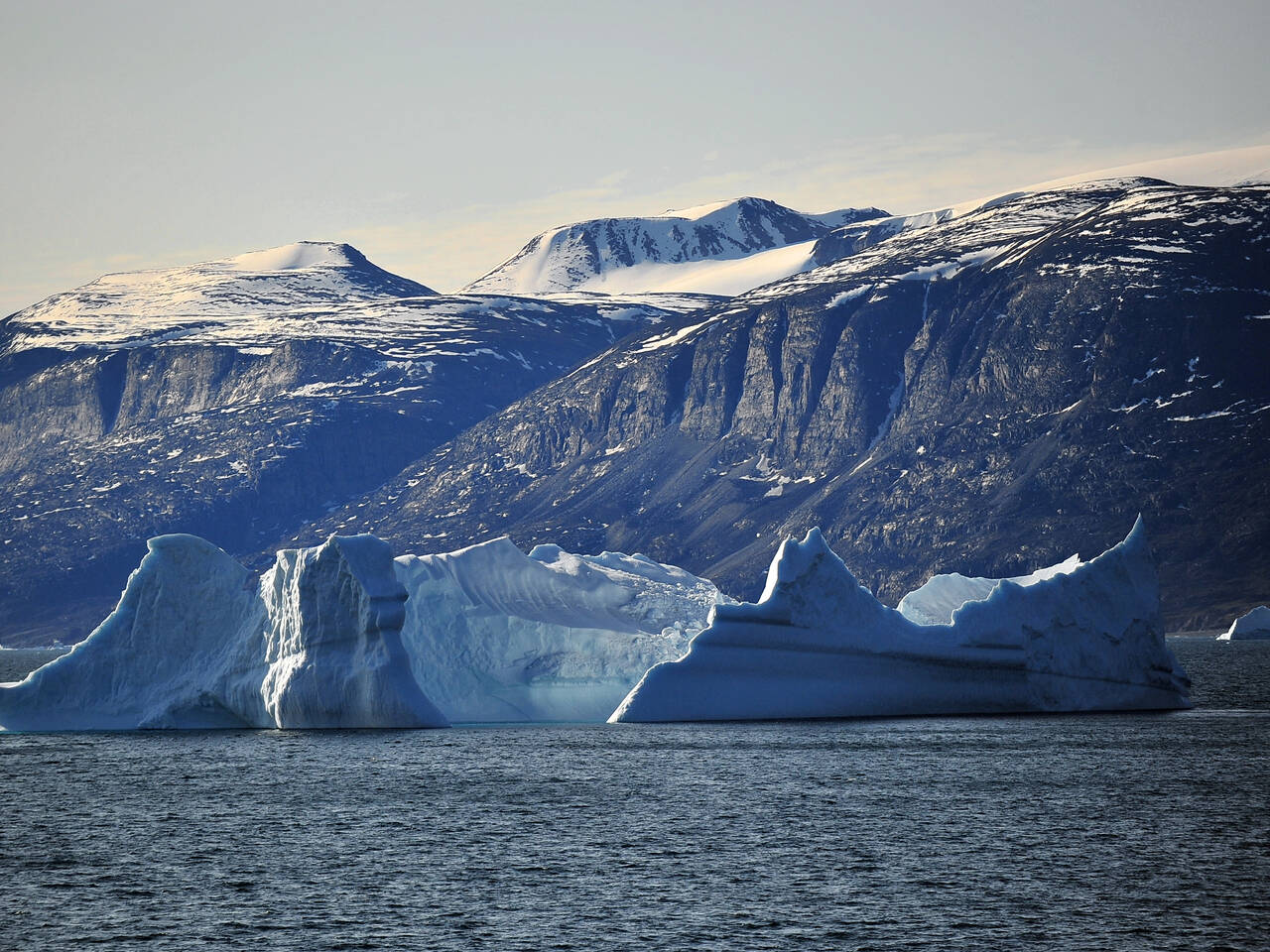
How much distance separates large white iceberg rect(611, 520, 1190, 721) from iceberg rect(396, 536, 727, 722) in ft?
20.2

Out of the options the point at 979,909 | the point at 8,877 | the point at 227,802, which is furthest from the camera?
the point at 227,802

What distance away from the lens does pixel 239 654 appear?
71.3 metres

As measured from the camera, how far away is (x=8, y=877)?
4491 cm

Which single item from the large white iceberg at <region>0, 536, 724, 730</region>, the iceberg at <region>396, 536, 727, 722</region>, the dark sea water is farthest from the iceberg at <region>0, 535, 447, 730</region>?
the iceberg at <region>396, 536, 727, 722</region>

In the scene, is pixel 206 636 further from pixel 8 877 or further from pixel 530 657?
pixel 8 877

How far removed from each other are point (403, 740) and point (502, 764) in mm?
8453

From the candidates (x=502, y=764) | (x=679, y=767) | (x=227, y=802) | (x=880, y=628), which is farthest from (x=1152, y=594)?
(x=227, y=802)

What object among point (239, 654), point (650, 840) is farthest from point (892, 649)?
point (239, 654)

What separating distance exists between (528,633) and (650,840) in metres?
31.3

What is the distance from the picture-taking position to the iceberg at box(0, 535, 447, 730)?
69.8 meters

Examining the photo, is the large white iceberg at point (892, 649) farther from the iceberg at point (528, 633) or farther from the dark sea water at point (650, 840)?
Result: the iceberg at point (528, 633)

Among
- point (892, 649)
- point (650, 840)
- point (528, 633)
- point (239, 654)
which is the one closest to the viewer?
point (650, 840)

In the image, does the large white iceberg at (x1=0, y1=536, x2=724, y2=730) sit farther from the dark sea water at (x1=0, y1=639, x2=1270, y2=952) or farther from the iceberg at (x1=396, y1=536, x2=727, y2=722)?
the iceberg at (x1=396, y1=536, x2=727, y2=722)

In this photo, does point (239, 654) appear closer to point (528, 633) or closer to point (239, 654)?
point (239, 654)
